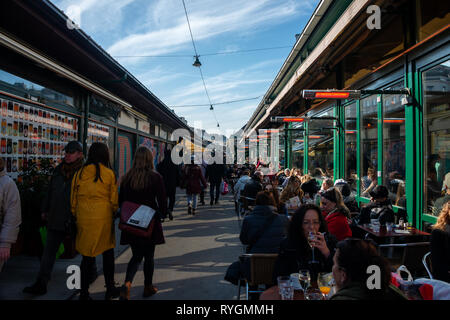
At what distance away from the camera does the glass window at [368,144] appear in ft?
22.1

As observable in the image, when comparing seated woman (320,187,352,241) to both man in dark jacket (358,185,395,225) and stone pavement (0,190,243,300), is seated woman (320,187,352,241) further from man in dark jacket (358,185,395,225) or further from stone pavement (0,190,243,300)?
stone pavement (0,190,243,300)

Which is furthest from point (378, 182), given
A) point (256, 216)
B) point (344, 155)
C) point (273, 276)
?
point (273, 276)

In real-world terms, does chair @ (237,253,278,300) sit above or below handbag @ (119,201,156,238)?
below

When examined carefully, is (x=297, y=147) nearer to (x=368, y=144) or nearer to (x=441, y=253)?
(x=368, y=144)

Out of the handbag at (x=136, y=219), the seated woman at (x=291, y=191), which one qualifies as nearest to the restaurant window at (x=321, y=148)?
the seated woman at (x=291, y=191)

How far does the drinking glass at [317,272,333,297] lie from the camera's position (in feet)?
7.22

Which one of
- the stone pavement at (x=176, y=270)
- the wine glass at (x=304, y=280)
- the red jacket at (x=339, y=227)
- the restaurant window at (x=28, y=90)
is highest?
the restaurant window at (x=28, y=90)

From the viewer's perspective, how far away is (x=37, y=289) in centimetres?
347

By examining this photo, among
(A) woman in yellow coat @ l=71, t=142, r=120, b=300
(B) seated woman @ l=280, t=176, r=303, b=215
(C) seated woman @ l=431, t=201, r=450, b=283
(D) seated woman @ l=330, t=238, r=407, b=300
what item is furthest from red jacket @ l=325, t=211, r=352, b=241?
(B) seated woman @ l=280, t=176, r=303, b=215

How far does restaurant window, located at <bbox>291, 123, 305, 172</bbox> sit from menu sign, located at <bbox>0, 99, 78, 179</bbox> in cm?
962

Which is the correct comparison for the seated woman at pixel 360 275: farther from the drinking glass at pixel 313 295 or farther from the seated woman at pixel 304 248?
the seated woman at pixel 304 248

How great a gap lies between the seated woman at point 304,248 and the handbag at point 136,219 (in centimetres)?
146

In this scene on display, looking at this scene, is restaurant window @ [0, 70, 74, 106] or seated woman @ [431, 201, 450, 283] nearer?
seated woman @ [431, 201, 450, 283]
